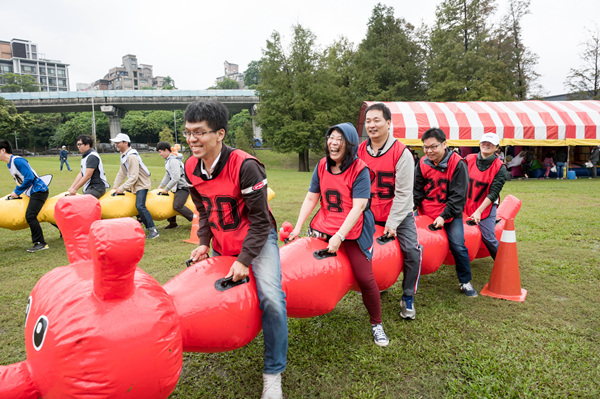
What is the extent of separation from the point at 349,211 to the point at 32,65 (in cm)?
13387

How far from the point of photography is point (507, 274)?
181 inches

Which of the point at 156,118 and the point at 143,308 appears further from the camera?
the point at 156,118

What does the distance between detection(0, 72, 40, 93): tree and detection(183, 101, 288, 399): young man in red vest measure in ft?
291

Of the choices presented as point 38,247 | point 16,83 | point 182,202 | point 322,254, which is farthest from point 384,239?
point 16,83

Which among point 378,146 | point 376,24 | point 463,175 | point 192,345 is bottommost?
point 192,345

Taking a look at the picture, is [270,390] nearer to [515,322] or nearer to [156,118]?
[515,322]

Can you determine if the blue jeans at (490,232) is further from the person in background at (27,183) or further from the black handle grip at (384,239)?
the person in background at (27,183)

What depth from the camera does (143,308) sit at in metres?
1.93

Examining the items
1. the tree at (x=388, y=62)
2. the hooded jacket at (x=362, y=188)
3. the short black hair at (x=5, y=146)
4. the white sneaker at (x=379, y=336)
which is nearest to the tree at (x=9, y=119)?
the tree at (x=388, y=62)

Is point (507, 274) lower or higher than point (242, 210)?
lower

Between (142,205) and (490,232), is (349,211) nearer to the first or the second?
(490,232)

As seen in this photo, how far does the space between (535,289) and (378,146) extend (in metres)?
3.01

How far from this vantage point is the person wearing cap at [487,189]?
4945 mm

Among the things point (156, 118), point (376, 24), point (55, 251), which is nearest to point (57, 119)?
point (156, 118)
